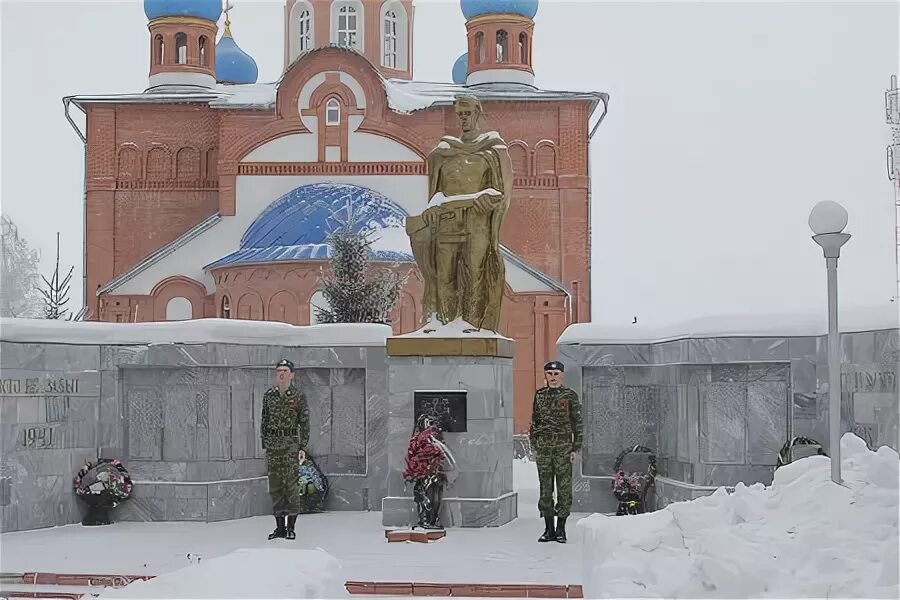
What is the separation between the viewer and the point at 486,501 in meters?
12.5

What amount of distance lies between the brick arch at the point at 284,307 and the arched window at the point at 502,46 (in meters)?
10.3

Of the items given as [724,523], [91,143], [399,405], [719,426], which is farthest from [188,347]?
[91,143]

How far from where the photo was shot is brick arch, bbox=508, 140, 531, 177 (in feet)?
111

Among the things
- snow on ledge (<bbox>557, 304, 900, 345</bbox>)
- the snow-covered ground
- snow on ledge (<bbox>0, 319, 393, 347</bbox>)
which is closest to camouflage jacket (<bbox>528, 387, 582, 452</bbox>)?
the snow-covered ground

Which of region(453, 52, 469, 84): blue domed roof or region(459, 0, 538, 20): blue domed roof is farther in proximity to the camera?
region(453, 52, 469, 84): blue domed roof

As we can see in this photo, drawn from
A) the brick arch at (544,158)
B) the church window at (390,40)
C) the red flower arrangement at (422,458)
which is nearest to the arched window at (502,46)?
the brick arch at (544,158)

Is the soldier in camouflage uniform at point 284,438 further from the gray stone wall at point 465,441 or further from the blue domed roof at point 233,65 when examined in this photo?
the blue domed roof at point 233,65

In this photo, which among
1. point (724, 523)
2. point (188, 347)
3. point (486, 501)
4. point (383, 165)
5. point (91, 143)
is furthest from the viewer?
point (91, 143)

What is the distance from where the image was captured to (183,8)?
36219 mm

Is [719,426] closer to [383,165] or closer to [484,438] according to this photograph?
[484,438]

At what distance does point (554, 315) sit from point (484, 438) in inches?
722

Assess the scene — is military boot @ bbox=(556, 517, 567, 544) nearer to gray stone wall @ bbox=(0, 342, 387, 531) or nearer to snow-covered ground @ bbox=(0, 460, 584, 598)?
snow-covered ground @ bbox=(0, 460, 584, 598)

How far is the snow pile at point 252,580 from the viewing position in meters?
7.38

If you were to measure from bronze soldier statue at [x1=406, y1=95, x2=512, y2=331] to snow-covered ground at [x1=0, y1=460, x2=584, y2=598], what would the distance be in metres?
2.27
